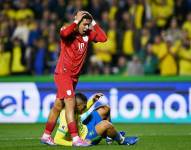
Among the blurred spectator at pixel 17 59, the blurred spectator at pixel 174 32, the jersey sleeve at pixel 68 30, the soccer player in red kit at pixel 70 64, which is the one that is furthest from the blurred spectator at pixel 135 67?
the jersey sleeve at pixel 68 30

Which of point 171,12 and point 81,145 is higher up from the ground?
point 171,12

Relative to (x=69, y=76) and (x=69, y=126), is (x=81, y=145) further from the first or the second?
(x=69, y=76)

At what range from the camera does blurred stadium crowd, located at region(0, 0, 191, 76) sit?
19.7 metres

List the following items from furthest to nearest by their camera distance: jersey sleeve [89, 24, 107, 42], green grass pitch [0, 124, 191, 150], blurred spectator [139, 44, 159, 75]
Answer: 1. blurred spectator [139, 44, 159, 75]
2. jersey sleeve [89, 24, 107, 42]
3. green grass pitch [0, 124, 191, 150]

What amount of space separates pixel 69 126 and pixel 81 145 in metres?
0.37

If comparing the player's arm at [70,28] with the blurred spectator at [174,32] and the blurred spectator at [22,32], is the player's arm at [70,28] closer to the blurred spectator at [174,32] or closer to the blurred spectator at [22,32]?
the blurred spectator at [174,32]

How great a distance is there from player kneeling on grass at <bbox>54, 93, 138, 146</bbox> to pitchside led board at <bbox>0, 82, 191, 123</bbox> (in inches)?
235

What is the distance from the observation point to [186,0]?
71.8ft

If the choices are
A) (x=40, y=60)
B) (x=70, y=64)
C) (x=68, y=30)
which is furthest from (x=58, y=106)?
(x=40, y=60)

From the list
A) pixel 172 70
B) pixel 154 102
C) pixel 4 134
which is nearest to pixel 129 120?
pixel 154 102

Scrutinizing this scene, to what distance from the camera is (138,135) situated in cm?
1412

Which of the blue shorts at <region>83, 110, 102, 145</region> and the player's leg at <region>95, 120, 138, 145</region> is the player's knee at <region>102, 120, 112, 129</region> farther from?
the blue shorts at <region>83, 110, 102, 145</region>

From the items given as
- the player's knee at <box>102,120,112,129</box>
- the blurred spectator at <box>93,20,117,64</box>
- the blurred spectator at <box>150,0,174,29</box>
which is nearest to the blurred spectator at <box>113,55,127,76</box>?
the blurred spectator at <box>93,20,117,64</box>

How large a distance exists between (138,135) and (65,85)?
109 inches
